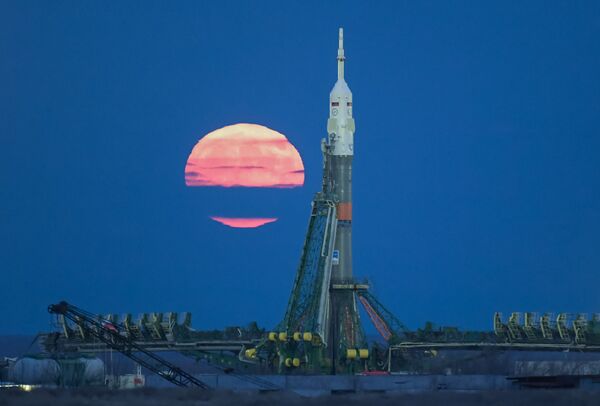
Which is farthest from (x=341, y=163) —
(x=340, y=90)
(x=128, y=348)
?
(x=128, y=348)

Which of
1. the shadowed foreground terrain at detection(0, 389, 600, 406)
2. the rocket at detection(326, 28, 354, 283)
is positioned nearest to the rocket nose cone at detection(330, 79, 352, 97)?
the rocket at detection(326, 28, 354, 283)

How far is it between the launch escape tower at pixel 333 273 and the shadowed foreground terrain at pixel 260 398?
23848 mm

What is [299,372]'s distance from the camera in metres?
125

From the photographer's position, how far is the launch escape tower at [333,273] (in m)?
128

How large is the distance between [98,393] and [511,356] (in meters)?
46.8

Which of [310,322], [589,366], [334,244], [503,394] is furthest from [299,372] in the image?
[503,394]

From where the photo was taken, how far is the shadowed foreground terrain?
91000 millimetres

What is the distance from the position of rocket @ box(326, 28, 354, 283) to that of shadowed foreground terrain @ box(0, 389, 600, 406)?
34574 millimetres

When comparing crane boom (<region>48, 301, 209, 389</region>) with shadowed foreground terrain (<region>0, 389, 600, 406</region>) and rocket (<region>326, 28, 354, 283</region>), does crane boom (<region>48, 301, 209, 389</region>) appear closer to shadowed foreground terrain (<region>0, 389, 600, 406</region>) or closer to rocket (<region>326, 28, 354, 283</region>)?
shadowed foreground terrain (<region>0, 389, 600, 406</region>)

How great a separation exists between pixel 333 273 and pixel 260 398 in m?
39.0

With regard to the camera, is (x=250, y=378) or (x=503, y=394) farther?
(x=250, y=378)

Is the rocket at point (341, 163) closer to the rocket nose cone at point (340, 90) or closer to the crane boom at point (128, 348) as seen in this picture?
the rocket nose cone at point (340, 90)

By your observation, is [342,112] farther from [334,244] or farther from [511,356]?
[511,356]

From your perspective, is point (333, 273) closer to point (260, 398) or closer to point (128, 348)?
point (128, 348)
